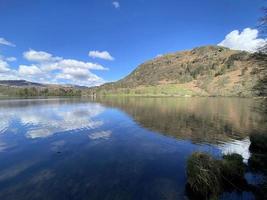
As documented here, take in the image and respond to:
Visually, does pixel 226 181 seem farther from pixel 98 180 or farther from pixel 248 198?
A: pixel 98 180

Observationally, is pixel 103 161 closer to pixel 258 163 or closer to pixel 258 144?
pixel 258 163

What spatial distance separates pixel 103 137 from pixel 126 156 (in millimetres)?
10585

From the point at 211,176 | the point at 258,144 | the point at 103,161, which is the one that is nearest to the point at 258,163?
the point at 258,144

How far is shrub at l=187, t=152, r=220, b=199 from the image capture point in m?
13.4

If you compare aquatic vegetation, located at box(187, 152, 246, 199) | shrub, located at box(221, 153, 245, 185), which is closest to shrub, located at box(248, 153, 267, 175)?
aquatic vegetation, located at box(187, 152, 246, 199)

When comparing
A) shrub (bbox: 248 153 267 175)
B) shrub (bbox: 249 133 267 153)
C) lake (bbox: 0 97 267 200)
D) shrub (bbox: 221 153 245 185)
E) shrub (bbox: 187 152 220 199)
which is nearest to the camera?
shrub (bbox: 187 152 220 199)

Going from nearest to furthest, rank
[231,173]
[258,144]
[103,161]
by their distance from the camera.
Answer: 1. [231,173]
2. [103,161]
3. [258,144]

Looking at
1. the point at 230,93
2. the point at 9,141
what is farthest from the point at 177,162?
the point at 230,93

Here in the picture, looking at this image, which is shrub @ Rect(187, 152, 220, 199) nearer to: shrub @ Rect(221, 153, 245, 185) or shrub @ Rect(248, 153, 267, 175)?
shrub @ Rect(221, 153, 245, 185)

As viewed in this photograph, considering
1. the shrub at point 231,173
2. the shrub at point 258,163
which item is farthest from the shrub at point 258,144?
the shrub at point 231,173

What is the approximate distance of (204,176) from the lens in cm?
1348

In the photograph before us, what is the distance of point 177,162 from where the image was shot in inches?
814

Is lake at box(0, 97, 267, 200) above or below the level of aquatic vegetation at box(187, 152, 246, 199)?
below

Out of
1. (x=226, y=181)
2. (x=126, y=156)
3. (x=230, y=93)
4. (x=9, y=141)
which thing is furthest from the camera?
(x=230, y=93)
